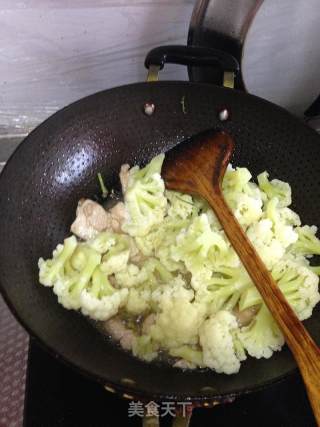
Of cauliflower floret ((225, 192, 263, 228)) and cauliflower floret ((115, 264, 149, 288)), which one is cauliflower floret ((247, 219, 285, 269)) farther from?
cauliflower floret ((115, 264, 149, 288))

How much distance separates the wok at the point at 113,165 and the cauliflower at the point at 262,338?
0.06ft

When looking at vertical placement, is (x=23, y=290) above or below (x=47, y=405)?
above

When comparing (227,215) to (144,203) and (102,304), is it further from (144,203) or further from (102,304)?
(102,304)

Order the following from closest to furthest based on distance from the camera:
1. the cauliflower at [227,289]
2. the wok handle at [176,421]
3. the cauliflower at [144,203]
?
the wok handle at [176,421], the cauliflower at [227,289], the cauliflower at [144,203]

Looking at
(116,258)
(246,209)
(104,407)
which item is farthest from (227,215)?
(104,407)

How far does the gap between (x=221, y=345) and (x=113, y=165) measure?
580mm

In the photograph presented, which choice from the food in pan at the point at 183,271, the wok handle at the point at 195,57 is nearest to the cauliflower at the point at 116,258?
the food in pan at the point at 183,271

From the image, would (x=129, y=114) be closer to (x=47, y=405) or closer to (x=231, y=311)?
(x=231, y=311)

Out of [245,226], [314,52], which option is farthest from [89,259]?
[314,52]

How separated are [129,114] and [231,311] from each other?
582mm

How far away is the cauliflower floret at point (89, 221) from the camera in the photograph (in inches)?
43.7

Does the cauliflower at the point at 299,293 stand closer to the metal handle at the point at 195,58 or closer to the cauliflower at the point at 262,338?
the cauliflower at the point at 262,338

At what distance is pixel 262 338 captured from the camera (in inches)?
35.9

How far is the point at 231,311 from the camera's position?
3.21 ft
